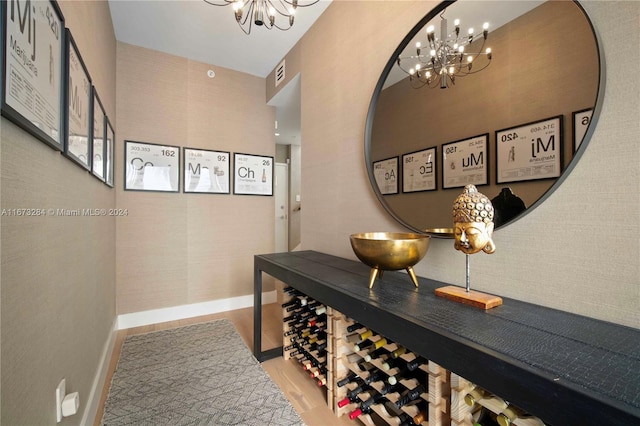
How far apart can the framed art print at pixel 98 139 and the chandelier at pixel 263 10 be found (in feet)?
3.16

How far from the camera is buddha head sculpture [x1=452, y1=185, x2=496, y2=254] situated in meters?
0.96

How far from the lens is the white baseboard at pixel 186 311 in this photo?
272 centimetres

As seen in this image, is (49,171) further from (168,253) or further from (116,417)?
(168,253)

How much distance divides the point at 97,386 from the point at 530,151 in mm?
2424

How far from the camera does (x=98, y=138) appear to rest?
1764 mm

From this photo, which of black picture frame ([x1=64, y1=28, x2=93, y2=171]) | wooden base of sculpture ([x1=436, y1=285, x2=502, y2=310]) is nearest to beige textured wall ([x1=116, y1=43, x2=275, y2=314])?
black picture frame ([x1=64, y1=28, x2=93, y2=171])

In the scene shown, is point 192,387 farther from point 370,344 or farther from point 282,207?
point 282,207

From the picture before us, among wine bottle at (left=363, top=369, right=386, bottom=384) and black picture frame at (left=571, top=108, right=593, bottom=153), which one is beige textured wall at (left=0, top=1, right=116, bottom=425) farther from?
black picture frame at (left=571, top=108, right=593, bottom=153)

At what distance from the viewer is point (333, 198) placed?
81.8 inches

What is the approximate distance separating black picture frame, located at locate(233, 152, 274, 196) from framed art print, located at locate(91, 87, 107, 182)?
55.0 inches

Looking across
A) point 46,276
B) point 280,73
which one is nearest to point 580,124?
point 46,276

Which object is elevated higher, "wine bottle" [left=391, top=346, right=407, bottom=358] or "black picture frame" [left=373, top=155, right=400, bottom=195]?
"black picture frame" [left=373, top=155, right=400, bottom=195]

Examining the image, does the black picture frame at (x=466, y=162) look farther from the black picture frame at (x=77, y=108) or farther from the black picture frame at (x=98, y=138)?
the black picture frame at (x=98, y=138)

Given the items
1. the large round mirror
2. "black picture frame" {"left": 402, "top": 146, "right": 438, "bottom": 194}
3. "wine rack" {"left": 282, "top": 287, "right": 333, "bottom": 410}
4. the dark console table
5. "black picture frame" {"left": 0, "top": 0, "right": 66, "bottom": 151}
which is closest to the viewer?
the dark console table
